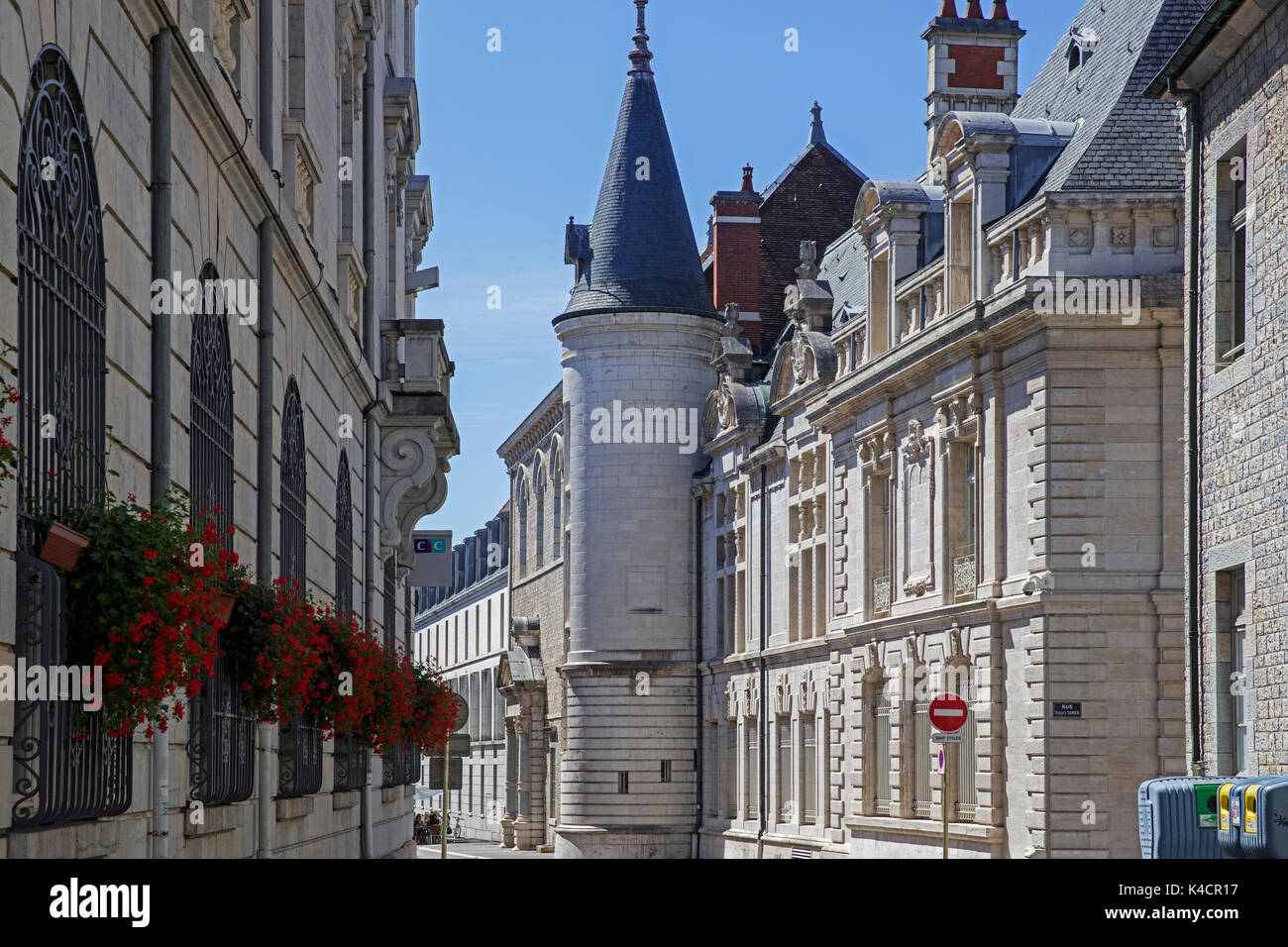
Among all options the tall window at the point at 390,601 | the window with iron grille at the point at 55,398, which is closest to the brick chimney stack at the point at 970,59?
the tall window at the point at 390,601

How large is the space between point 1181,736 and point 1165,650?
124 cm

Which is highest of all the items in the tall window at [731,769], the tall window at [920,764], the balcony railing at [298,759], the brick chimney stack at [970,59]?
the brick chimney stack at [970,59]

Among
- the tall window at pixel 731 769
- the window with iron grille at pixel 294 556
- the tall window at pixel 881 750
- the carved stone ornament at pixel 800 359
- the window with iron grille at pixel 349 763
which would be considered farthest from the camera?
the tall window at pixel 731 769

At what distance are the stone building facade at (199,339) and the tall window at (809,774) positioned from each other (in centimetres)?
2076

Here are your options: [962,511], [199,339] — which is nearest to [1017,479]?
[962,511]

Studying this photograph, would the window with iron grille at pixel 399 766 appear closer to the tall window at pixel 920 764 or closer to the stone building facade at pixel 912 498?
the stone building facade at pixel 912 498

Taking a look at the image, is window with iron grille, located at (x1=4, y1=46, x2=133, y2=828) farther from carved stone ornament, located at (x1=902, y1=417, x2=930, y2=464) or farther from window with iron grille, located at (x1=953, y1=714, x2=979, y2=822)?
carved stone ornament, located at (x1=902, y1=417, x2=930, y2=464)

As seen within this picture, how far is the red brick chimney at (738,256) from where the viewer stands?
58406 mm

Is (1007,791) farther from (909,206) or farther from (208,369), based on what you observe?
(208,369)

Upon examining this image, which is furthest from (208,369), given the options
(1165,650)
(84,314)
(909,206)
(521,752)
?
(521,752)

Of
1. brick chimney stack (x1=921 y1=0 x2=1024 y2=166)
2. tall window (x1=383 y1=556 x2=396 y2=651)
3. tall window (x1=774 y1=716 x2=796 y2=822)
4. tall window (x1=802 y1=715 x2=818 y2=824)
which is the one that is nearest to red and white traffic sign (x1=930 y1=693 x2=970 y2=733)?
tall window (x1=383 y1=556 x2=396 y2=651)

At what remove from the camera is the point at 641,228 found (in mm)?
57969

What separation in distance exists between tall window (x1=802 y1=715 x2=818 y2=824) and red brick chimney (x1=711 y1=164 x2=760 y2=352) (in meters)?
16.7

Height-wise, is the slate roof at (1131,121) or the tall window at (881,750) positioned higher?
the slate roof at (1131,121)
